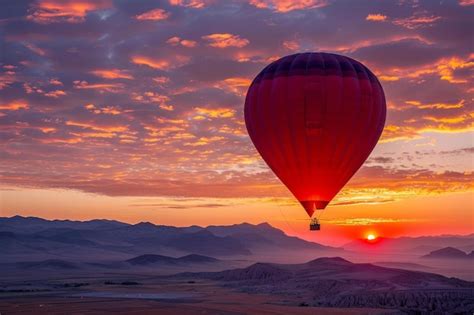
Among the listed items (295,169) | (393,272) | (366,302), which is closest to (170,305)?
(366,302)

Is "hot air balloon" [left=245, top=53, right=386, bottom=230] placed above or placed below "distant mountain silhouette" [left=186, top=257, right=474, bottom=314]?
above

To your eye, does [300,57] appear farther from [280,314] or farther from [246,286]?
[246,286]

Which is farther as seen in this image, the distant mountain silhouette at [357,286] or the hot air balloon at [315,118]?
the distant mountain silhouette at [357,286]

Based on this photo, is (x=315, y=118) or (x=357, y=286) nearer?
(x=315, y=118)

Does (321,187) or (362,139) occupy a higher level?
(362,139)

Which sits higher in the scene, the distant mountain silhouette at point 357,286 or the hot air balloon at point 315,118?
the hot air balloon at point 315,118
